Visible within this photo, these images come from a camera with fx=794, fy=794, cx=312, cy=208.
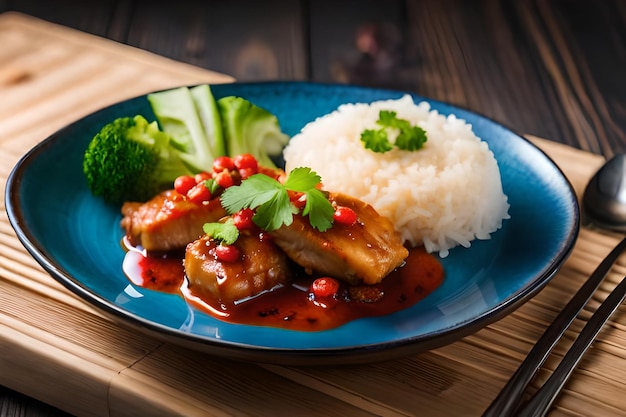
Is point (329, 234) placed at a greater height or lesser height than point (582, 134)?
greater

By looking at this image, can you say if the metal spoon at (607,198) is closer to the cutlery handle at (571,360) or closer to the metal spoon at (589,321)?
the metal spoon at (589,321)

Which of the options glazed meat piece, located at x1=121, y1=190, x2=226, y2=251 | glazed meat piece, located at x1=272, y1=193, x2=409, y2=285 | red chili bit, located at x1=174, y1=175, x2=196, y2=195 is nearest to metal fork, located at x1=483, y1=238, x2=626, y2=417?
glazed meat piece, located at x1=272, y1=193, x2=409, y2=285

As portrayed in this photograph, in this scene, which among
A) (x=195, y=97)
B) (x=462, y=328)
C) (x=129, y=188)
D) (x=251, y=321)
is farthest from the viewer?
(x=195, y=97)

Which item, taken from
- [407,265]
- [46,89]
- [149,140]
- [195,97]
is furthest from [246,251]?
[46,89]

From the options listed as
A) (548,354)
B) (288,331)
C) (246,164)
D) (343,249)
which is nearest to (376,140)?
(246,164)

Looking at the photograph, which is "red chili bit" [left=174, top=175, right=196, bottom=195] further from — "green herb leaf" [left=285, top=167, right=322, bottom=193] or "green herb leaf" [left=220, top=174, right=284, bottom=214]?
"green herb leaf" [left=285, top=167, right=322, bottom=193]

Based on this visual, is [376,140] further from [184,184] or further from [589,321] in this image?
[589,321]

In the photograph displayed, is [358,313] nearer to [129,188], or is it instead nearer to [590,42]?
[129,188]
